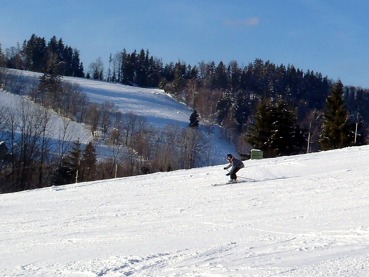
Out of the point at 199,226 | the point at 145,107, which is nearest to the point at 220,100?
the point at 145,107

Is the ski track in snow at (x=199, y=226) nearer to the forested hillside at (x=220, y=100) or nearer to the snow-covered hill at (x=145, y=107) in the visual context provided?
the forested hillside at (x=220, y=100)

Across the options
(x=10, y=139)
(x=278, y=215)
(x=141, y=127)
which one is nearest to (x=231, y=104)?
(x=141, y=127)

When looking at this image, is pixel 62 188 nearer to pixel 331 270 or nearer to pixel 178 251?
pixel 178 251

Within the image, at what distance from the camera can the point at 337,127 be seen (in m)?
45.2

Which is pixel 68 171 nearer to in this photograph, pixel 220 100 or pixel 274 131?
pixel 274 131

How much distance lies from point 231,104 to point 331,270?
420ft

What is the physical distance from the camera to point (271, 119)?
44875 mm

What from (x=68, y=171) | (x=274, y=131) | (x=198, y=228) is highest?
(x=274, y=131)

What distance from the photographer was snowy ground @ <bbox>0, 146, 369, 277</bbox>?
7.95 meters

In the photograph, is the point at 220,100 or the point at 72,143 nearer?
the point at 72,143

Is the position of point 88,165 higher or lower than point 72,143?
lower

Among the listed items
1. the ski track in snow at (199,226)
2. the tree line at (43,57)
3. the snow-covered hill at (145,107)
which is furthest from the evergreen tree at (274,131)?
the tree line at (43,57)

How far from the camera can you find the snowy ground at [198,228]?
7.95 m

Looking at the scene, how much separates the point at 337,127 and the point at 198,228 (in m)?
36.1
